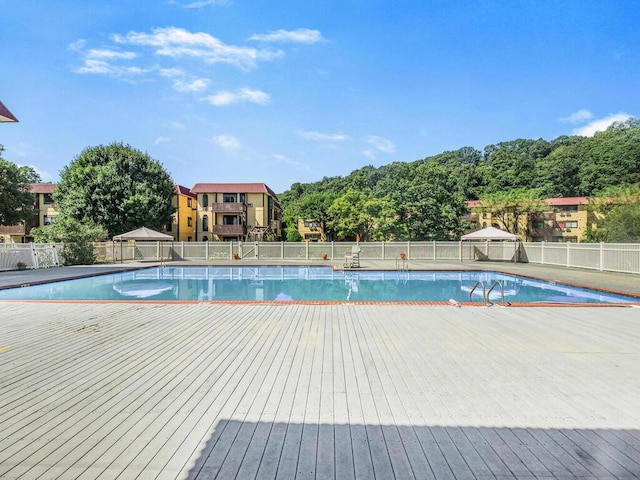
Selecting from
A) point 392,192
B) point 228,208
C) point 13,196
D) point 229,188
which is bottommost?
point 228,208

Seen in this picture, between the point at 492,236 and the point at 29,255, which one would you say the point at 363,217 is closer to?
the point at 492,236

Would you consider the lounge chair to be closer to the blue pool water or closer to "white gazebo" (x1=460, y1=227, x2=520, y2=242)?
the blue pool water

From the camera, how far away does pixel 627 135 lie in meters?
46.1

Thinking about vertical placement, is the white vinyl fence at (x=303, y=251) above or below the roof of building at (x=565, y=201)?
below

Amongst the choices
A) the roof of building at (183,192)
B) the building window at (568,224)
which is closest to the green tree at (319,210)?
the roof of building at (183,192)

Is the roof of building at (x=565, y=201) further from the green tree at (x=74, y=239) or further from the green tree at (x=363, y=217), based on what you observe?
the green tree at (x=74, y=239)

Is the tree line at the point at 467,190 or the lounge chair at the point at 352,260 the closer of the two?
the lounge chair at the point at 352,260

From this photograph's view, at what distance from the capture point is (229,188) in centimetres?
3653

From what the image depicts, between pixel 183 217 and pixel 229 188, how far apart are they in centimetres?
518

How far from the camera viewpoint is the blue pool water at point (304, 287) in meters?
11.4

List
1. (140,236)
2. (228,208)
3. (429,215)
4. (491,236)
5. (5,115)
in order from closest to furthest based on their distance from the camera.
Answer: (5,115) → (140,236) → (491,236) → (429,215) → (228,208)

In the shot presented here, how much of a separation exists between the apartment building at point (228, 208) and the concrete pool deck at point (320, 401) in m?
30.1

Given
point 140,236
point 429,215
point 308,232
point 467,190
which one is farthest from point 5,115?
point 467,190

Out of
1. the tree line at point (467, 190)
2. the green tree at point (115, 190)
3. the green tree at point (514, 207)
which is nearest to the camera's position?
the green tree at point (115, 190)
